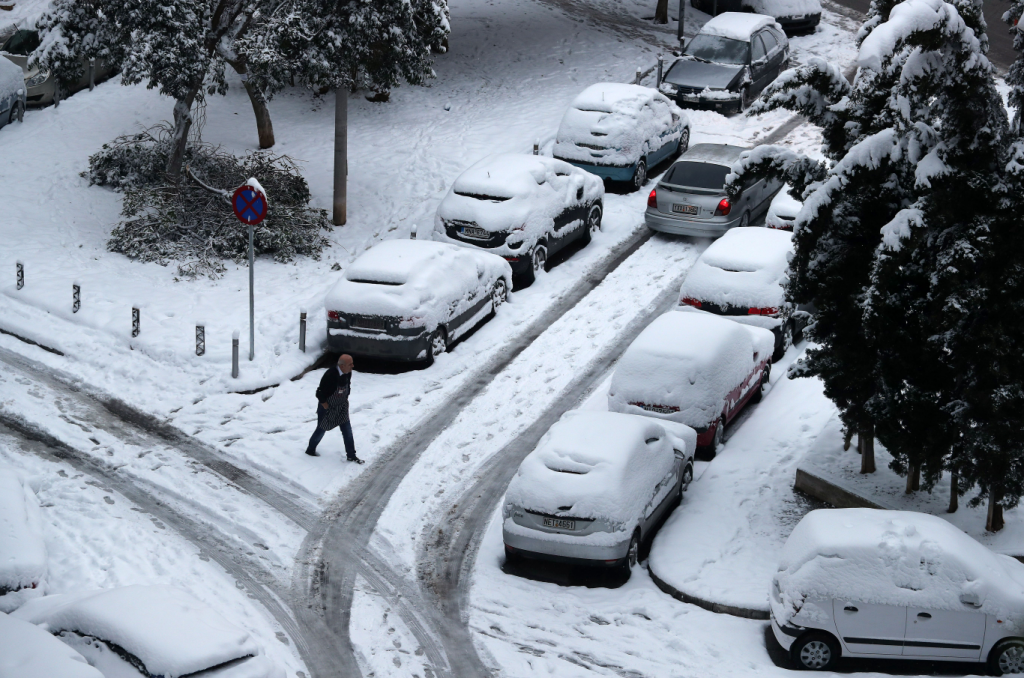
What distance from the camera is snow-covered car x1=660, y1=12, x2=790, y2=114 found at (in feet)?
91.0

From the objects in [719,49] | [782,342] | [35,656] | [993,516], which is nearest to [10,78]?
[719,49]

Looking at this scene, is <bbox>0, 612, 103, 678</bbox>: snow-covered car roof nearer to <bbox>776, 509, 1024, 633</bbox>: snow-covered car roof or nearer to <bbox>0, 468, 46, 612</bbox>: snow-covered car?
<bbox>0, 468, 46, 612</bbox>: snow-covered car

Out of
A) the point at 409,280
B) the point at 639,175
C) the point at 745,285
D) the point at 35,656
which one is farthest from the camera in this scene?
the point at 639,175

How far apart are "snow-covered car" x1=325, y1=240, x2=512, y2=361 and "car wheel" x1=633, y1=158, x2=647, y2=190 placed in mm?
6715

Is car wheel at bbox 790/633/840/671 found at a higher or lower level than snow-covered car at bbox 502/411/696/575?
lower

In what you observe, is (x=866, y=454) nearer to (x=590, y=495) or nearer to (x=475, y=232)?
(x=590, y=495)

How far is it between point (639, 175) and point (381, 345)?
9.29 metres

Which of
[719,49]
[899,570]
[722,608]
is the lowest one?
[722,608]

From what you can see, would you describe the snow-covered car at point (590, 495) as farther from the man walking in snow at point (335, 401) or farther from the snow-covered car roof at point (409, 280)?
the snow-covered car roof at point (409, 280)

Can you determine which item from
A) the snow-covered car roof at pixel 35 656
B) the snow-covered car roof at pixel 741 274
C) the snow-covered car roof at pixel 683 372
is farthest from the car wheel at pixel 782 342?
the snow-covered car roof at pixel 35 656

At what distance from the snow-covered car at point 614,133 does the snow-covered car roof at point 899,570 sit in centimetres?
1344

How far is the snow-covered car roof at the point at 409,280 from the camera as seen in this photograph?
1733cm

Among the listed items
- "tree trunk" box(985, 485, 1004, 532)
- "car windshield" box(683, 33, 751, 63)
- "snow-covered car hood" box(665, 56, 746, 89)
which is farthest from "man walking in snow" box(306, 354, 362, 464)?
"car windshield" box(683, 33, 751, 63)

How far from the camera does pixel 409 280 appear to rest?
17562 mm
